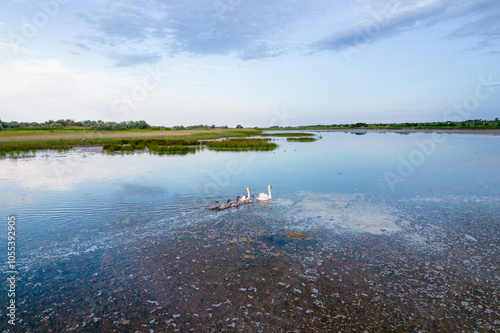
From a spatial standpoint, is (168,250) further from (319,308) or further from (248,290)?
(319,308)

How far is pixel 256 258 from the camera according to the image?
10180 millimetres

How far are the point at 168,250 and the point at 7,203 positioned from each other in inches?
499

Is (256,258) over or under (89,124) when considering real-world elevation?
under

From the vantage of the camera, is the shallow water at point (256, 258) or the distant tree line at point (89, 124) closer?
the shallow water at point (256, 258)

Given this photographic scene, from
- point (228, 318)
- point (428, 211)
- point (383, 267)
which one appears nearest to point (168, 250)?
point (228, 318)

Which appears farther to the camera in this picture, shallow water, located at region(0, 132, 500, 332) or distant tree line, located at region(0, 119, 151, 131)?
distant tree line, located at region(0, 119, 151, 131)

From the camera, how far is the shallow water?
720 centimetres

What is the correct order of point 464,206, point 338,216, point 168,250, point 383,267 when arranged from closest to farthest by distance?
point 383,267 → point 168,250 → point 338,216 → point 464,206

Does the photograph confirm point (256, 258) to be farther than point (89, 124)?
No

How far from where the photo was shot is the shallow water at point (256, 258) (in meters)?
7.20

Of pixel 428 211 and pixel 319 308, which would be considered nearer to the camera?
pixel 319 308

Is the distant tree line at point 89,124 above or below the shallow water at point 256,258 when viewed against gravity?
above

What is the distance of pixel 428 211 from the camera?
15.2 m

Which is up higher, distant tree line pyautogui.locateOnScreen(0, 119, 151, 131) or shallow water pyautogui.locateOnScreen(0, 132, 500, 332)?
distant tree line pyautogui.locateOnScreen(0, 119, 151, 131)
